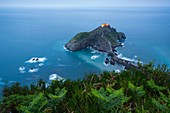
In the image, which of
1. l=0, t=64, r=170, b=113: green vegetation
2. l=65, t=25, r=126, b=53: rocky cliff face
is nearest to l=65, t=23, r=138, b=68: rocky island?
l=65, t=25, r=126, b=53: rocky cliff face

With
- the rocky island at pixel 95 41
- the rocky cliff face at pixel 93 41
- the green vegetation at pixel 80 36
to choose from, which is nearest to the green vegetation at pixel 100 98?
the rocky island at pixel 95 41

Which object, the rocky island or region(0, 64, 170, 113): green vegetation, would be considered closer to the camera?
region(0, 64, 170, 113): green vegetation

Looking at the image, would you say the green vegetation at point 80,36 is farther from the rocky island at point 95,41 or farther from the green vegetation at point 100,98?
the green vegetation at point 100,98

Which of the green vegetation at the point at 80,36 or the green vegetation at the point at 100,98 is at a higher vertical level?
the green vegetation at the point at 100,98

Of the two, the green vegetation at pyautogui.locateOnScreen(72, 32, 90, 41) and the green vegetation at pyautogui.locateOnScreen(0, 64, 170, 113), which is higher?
the green vegetation at pyautogui.locateOnScreen(0, 64, 170, 113)

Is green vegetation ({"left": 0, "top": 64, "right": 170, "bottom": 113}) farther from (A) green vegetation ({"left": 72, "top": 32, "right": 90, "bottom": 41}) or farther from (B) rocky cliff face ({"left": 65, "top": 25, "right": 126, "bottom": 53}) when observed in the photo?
(A) green vegetation ({"left": 72, "top": 32, "right": 90, "bottom": 41})

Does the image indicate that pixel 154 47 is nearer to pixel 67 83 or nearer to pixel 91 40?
pixel 91 40

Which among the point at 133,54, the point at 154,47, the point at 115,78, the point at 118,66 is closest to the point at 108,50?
the point at 133,54

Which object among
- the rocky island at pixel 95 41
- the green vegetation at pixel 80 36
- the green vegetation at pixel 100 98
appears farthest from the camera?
the green vegetation at pixel 80 36

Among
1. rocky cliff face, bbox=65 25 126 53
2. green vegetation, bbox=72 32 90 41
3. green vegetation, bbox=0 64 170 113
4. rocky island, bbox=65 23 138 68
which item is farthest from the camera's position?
green vegetation, bbox=72 32 90 41
